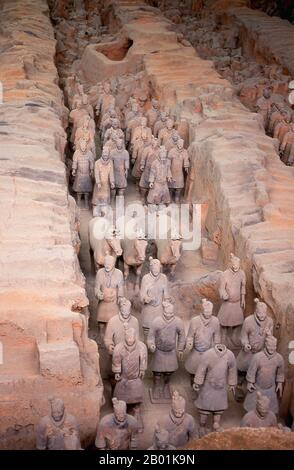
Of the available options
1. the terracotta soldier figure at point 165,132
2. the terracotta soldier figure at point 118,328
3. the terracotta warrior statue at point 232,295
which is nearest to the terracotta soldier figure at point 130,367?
the terracotta soldier figure at point 118,328

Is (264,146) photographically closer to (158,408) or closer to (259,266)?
(259,266)

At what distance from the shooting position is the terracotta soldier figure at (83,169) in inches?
420

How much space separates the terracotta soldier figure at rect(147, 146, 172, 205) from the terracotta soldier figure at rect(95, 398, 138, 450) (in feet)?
17.4

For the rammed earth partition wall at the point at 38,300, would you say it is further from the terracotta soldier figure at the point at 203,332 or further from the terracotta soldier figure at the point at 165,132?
the terracotta soldier figure at the point at 165,132

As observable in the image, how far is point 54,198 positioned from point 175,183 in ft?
9.67

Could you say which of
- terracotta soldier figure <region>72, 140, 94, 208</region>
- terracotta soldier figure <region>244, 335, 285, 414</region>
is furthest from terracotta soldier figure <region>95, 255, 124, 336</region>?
terracotta soldier figure <region>72, 140, 94, 208</region>

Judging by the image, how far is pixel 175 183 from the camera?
35.8 feet

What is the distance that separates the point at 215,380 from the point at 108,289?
171 centimetres

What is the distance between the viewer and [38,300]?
6.33 meters

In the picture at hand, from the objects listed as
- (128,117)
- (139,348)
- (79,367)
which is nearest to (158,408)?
(139,348)

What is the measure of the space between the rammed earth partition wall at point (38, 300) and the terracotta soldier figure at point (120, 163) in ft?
3.22

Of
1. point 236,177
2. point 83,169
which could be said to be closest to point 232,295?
point 236,177

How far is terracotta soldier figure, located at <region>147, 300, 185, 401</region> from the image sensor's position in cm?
688

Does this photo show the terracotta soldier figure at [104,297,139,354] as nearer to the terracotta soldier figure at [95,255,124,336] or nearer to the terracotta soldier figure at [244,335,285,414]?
the terracotta soldier figure at [95,255,124,336]
